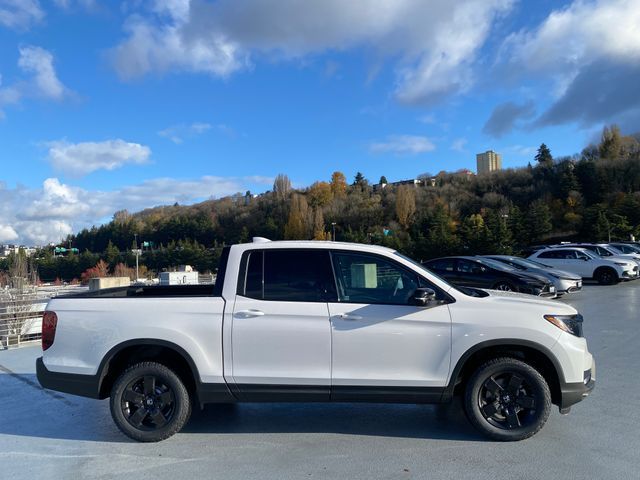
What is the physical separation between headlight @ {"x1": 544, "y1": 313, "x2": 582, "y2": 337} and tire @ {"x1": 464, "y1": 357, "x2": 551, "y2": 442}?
1.47 feet

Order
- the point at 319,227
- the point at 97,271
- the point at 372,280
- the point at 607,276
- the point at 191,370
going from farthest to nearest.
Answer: the point at 319,227 < the point at 97,271 < the point at 607,276 < the point at 372,280 < the point at 191,370

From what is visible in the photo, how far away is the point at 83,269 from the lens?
104312 mm

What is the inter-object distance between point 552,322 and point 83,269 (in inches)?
4457

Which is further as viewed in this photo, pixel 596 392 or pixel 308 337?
pixel 596 392

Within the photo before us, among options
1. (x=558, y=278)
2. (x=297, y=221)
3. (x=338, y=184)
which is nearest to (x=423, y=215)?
(x=297, y=221)

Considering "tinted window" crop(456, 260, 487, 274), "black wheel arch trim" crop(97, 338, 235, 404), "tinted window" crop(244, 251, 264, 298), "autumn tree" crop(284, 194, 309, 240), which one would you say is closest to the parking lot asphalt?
"black wheel arch trim" crop(97, 338, 235, 404)

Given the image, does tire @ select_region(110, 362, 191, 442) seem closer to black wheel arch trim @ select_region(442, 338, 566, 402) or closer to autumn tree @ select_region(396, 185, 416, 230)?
black wheel arch trim @ select_region(442, 338, 566, 402)

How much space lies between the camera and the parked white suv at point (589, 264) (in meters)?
19.7

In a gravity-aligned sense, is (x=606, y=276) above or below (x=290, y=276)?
below

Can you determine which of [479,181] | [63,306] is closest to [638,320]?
[63,306]

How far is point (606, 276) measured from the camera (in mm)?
19891

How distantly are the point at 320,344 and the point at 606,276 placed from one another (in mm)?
19524

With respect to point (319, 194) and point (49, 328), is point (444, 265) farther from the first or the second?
point (319, 194)

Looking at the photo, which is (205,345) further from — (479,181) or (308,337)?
(479,181)
